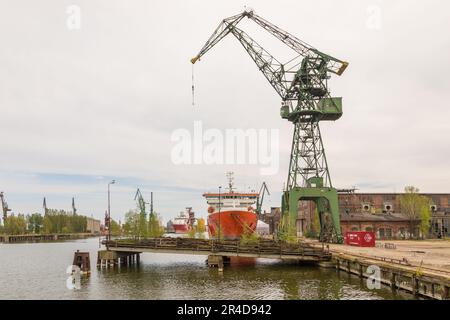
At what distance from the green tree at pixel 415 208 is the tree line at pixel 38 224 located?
149 metres

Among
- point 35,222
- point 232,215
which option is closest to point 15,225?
point 35,222

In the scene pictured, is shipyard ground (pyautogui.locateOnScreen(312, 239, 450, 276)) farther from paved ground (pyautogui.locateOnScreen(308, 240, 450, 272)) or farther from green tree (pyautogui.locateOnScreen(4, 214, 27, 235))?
green tree (pyautogui.locateOnScreen(4, 214, 27, 235))

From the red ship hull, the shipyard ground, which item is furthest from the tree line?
the shipyard ground

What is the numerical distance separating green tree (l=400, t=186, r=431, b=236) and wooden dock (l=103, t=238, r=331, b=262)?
44675mm

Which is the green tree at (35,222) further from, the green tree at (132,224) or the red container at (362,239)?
the red container at (362,239)

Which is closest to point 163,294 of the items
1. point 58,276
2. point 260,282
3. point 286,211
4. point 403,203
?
point 260,282

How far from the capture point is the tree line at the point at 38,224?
174375mm

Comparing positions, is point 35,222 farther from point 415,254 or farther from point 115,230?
point 415,254

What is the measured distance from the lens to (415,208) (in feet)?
268

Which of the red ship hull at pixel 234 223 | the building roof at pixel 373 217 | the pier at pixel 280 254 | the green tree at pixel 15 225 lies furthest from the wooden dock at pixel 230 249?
the green tree at pixel 15 225

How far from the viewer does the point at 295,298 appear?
87.6ft

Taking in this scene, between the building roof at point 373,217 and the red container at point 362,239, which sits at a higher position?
the building roof at point 373,217

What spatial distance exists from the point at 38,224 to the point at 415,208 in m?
170
